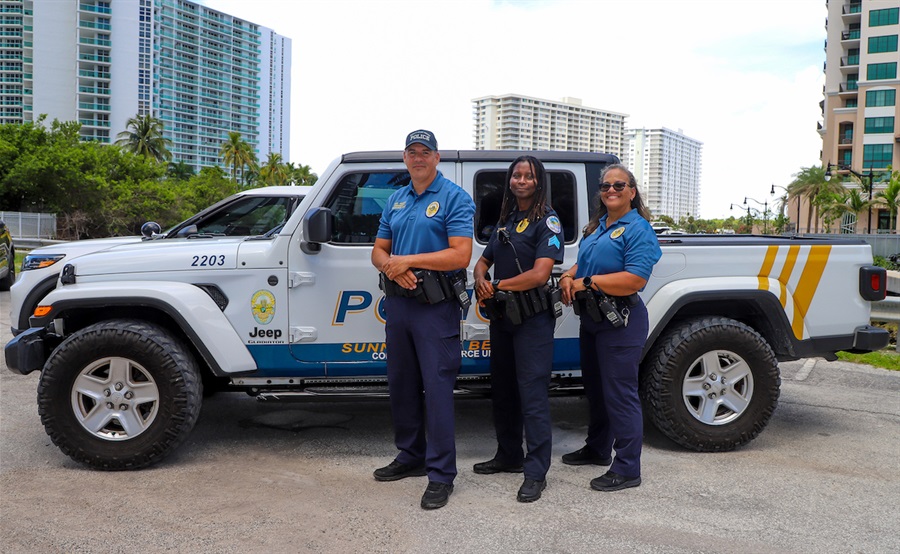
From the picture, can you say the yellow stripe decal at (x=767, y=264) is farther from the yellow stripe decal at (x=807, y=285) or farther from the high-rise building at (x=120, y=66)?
the high-rise building at (x=120, y=66)

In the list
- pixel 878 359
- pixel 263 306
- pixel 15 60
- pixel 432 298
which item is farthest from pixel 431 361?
pixel 15 60

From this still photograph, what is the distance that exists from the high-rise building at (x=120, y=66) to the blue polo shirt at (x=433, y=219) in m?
105

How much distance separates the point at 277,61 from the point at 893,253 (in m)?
126

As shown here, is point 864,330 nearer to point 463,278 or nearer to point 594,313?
point 594,313

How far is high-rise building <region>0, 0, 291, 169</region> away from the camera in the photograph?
9719cm

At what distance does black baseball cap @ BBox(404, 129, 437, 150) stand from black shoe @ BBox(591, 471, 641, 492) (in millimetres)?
2045

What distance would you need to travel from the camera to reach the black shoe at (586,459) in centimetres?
464

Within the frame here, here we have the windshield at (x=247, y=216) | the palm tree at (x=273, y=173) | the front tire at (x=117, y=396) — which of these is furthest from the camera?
the palm tree at (x=273, y=173)

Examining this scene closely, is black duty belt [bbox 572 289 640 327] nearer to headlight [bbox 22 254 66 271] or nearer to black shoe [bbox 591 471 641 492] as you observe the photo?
black shoe [bbox 591 471 641 492]

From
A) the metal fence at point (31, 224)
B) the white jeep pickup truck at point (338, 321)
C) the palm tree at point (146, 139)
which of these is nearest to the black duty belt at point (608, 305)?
the white jeep pickup truck at point (338, 321)

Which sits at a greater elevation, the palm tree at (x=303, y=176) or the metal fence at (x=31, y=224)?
the palm tree at (x=303, y=176)

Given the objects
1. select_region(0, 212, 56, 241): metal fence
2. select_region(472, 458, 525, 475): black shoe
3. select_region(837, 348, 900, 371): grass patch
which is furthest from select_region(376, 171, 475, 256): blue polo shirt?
select_region(0, 212, 56, 241): metal fence

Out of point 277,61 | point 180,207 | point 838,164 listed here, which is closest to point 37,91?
point 277,61

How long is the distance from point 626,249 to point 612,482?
129 cm
